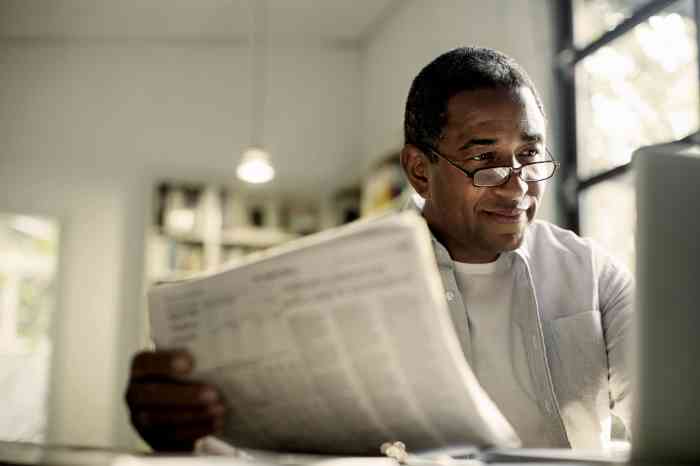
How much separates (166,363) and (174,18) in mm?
4535

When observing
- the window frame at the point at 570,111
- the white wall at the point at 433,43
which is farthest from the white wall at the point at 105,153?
the window frame at the point at 570,111

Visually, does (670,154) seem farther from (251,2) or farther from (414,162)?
(251,2)

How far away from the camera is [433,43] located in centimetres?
393

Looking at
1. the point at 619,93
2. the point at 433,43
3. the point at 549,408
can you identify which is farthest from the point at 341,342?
the point at 433,43

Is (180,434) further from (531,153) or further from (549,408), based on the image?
(531,153)

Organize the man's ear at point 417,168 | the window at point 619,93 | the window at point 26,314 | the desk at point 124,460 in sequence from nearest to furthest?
the desk at point 124,460 < the man's ear at point 417,168 < the window at point 619,93 < the window at point 26,314

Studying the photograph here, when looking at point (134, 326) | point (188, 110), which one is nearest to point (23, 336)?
point (134, 326)

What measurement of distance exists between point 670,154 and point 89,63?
5020mm

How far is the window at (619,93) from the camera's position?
9.36 feet

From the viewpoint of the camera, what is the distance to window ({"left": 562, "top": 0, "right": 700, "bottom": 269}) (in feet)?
9.36

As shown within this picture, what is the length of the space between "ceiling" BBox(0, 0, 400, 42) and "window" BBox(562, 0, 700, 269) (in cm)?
161

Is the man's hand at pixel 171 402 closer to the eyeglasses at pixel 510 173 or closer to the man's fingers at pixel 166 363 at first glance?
the man's fingers at pixel 166 363

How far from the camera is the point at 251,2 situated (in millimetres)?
4781

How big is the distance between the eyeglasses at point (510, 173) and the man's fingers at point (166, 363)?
2.23 ft
